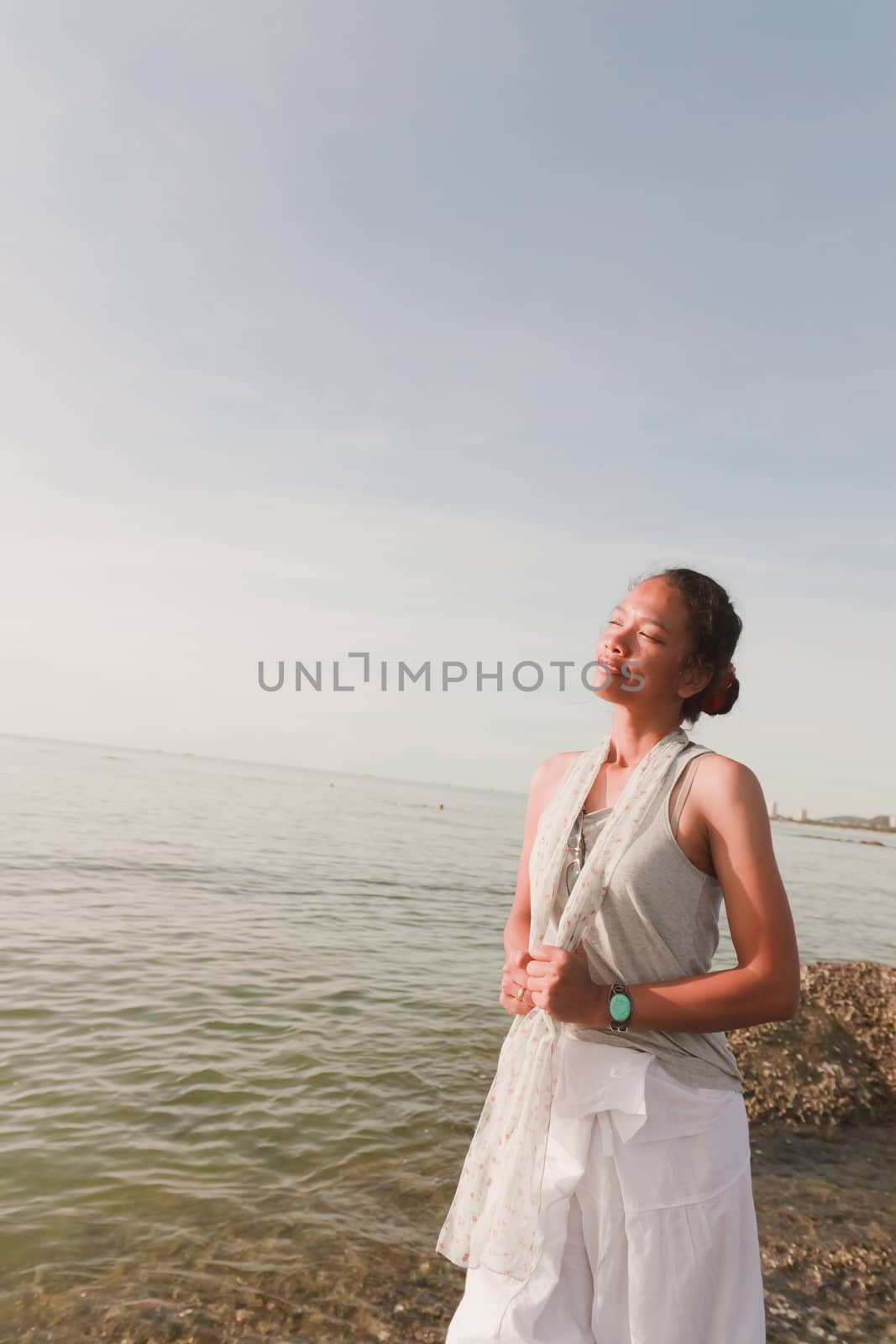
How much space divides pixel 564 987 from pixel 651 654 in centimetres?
100

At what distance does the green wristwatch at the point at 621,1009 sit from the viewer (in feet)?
7.28

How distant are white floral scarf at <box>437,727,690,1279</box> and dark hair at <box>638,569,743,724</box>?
200 millimetres

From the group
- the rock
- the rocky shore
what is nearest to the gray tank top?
the rocky shore

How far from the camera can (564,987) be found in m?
2.22

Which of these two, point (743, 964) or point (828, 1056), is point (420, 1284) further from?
point (828, 1056)

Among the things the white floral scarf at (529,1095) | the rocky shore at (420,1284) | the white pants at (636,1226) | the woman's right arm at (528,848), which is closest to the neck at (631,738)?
the white floral scarf at (529,1095)

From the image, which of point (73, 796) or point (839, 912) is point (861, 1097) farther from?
point (73, 796)

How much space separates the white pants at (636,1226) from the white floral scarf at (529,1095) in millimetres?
57

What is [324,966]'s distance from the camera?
39.1 ft

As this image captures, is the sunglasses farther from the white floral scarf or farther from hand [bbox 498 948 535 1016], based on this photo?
hand [bbox 498 948 535 1016]

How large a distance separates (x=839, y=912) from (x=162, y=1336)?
76.8 feet

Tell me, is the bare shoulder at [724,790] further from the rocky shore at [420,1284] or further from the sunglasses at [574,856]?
the rocky shore at [420,1284]

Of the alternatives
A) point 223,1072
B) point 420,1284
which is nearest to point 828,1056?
point 420,1284

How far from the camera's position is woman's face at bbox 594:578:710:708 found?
2.59 metres
